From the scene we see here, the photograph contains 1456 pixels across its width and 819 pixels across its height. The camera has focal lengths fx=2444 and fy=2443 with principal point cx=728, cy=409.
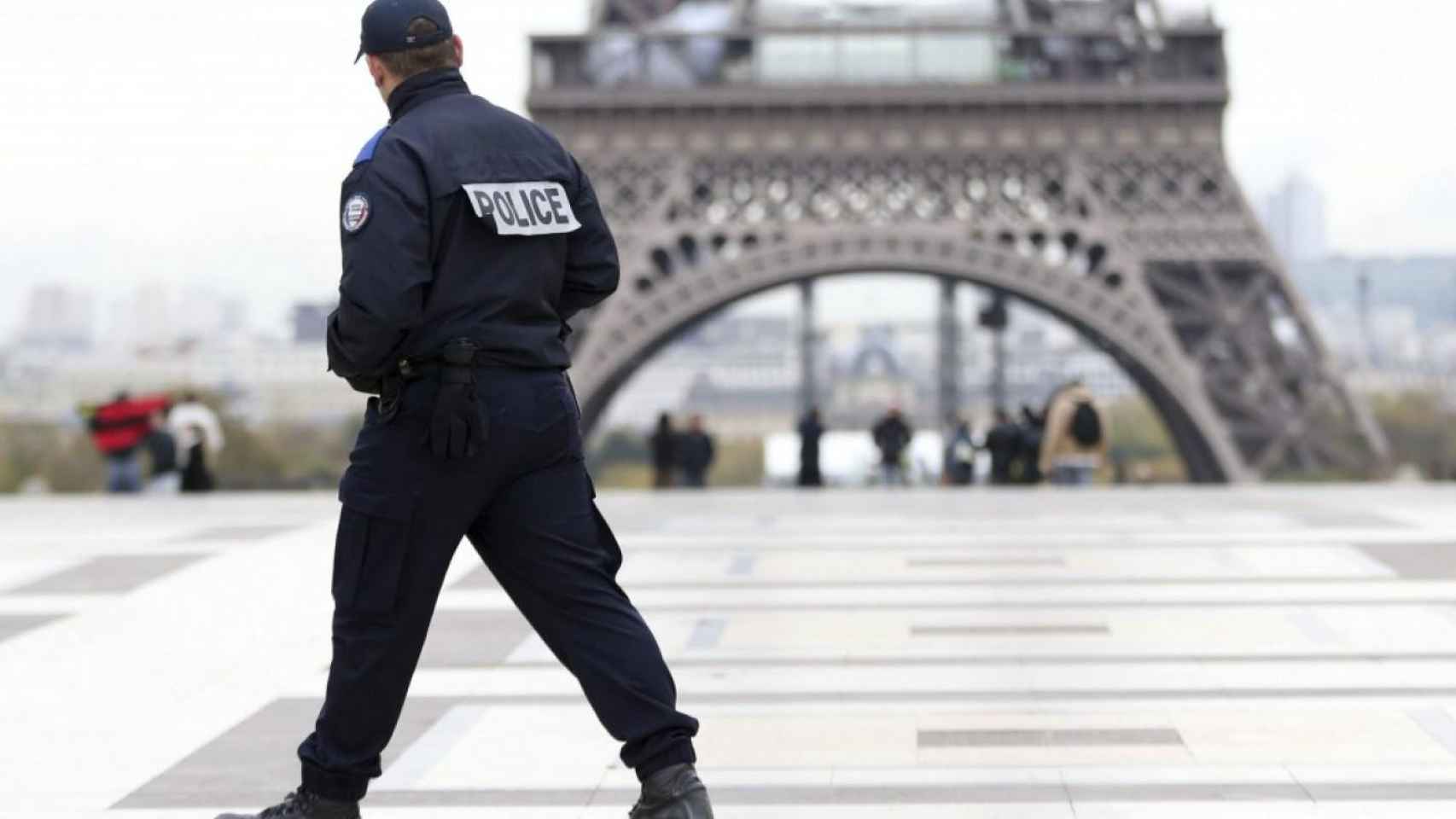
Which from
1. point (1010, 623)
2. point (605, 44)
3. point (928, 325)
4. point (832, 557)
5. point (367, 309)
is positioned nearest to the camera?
point (367, 309)

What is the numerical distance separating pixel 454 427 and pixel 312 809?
88cm

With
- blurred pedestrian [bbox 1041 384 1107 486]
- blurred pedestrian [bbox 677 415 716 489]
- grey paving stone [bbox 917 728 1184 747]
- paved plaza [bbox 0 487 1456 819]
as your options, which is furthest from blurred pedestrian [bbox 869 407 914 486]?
grey paving stone [bbox 917 728 1184 747]

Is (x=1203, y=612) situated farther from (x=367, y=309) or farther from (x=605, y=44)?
(x=605, y=44)

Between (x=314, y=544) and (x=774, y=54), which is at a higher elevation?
(x=774, y=54)

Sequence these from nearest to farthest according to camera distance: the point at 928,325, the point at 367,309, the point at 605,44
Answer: the point at 367,309
the point at 605,44
the point at 928,325

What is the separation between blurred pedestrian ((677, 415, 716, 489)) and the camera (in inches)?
940

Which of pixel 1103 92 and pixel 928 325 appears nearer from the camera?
pixel 1103 92

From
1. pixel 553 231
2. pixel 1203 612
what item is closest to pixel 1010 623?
pixel 1203 612

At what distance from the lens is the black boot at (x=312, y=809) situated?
16.6 feet

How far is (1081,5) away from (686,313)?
906 cm

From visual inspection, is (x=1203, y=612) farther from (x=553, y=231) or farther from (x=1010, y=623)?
(x=553, y=231)

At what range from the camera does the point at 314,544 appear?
42.9ft

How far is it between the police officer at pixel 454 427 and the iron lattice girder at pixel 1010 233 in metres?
31.3

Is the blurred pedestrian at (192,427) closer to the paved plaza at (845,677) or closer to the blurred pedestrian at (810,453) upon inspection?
the blurred pedestrian at (810,453)
